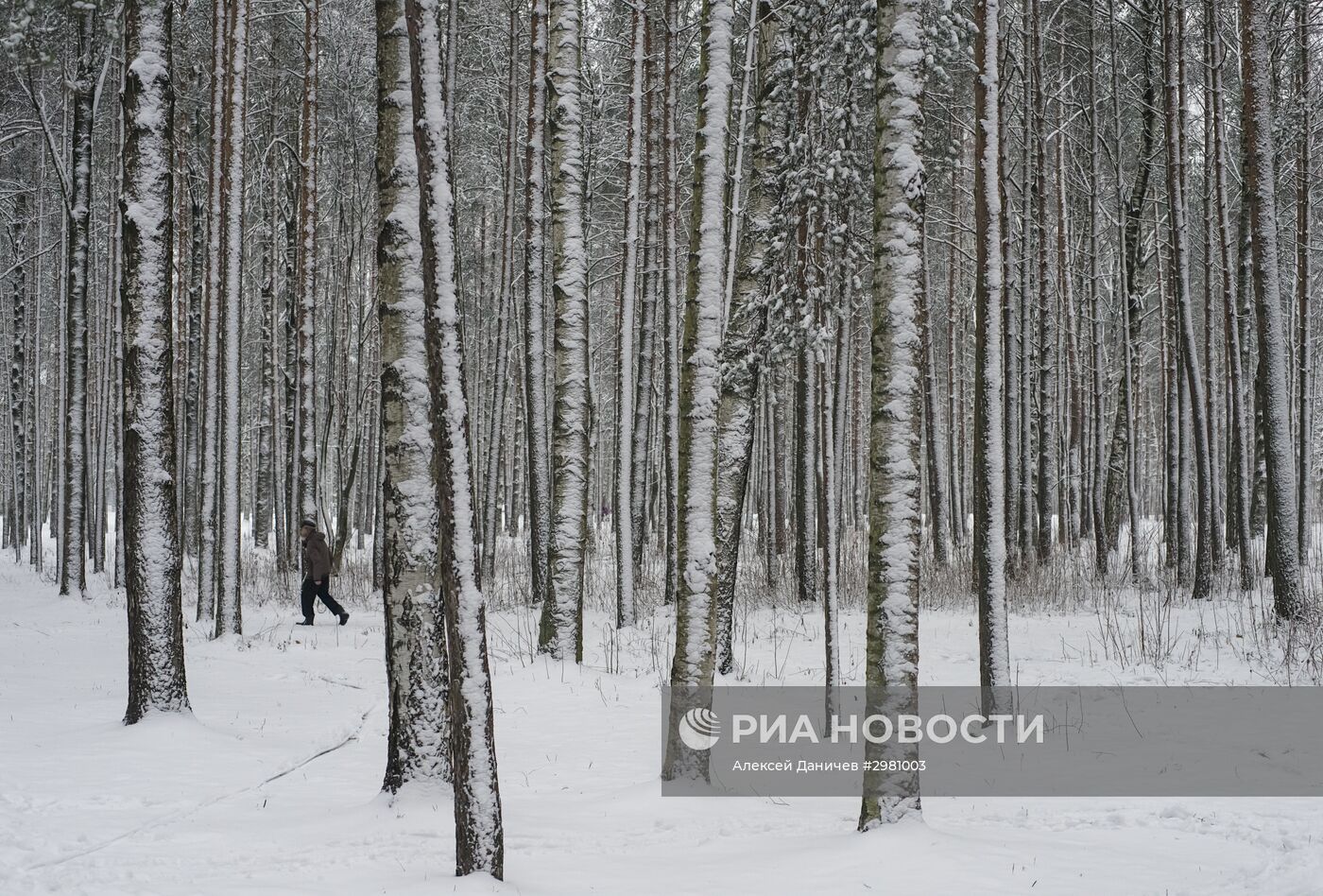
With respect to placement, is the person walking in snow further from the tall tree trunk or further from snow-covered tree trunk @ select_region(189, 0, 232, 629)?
the tall tree trunk

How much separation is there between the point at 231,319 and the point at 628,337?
4.89 meters

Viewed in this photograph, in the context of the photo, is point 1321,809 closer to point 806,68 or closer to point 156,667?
point 806,68

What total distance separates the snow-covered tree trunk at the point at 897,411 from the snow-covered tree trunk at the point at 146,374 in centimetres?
527

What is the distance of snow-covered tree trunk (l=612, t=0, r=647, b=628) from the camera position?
33.8 ft

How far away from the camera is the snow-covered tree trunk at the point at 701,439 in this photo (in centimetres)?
542

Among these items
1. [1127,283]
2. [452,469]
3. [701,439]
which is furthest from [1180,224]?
[452,469]

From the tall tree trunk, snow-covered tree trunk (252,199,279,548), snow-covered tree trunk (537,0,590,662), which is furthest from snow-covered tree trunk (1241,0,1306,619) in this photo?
snow-covered tree trunk (252,199,279,548)

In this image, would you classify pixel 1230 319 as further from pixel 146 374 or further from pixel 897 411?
pixel 146 374

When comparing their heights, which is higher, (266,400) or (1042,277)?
(1042,277)

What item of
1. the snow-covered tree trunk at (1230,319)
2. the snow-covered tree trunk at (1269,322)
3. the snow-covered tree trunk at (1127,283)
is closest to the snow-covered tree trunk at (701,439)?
the snow-covered tree trunk at (1269,322)

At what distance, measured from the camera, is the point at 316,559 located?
12.5 m

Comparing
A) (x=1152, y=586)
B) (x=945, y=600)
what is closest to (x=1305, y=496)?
(x=1152, y=586)

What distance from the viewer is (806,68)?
705 cm

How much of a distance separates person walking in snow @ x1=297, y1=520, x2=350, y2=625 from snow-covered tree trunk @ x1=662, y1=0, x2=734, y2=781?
8472 millimetres
